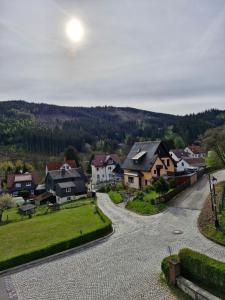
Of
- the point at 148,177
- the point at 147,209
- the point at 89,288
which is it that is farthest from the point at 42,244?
the point at 148,177

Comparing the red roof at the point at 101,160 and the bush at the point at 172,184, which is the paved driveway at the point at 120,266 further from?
the red roof at the point at 101,160

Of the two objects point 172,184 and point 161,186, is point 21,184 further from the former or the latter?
point 172,184

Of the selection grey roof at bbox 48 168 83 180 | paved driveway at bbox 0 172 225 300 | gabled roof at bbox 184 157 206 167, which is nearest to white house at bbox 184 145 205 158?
gabled roof at bbox 184 157 206 167

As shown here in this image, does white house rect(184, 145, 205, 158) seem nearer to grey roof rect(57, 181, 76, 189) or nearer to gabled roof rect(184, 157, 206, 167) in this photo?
gabled roof rect(184, 157, 206, 167)

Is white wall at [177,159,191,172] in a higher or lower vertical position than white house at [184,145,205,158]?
lower

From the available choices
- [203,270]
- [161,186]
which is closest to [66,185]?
[161,186]

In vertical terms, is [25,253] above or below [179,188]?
below

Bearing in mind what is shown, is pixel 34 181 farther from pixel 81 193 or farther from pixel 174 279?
pixel 174 279
